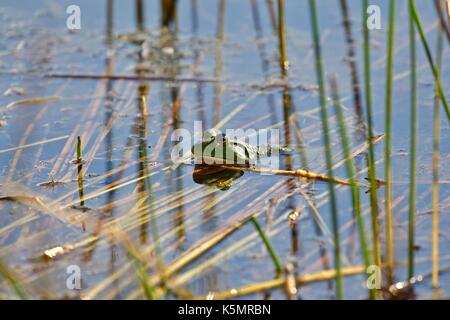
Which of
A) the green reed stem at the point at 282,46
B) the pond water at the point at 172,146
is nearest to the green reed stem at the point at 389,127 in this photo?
the pond water at the point at 172,146

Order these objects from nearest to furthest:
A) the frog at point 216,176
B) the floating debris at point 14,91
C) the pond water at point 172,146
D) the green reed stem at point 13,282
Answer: the green reed stem at point 13,282
the pond water at point 172,146
the frog at point 216,176
the floating debris at point 14,91

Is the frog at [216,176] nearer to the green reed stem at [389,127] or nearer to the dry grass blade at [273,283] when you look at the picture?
the dry grass blade at [273,283]

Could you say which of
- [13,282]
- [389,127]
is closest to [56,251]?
[13,282]

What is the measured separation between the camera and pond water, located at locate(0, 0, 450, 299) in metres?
2.12

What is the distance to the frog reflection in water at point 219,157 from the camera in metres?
2.67

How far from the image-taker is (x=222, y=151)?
269 cm

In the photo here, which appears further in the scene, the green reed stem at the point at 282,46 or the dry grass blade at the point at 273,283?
the green reed stem at the point at 282,46

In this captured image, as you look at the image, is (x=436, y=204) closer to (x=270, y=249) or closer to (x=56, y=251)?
(x=270, y=249)

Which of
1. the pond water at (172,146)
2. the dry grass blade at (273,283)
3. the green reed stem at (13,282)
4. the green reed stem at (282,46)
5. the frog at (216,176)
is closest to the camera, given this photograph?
the green reed stem at (13,282)

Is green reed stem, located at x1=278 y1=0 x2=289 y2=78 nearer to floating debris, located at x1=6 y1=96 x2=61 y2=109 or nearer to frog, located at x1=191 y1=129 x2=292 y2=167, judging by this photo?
frog, located at x1=191 y1=129 x2=292 y2=167

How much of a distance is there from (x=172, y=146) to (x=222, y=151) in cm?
27

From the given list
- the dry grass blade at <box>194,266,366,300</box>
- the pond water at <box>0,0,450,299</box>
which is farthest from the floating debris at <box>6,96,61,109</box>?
the dry grass blade at <box>194,266,366,300</box>

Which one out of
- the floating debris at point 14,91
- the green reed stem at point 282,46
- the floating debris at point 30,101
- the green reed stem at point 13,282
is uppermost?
the green reed stem at point 282,46

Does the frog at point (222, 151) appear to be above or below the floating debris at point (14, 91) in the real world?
below
